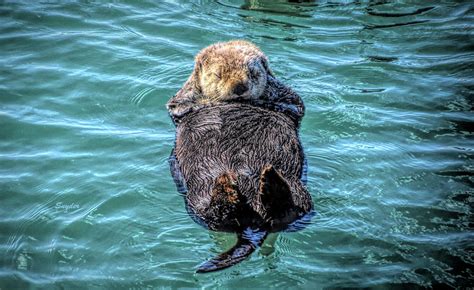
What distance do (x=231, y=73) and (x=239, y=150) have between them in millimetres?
945

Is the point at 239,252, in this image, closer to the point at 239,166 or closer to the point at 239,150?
the point at 239,166

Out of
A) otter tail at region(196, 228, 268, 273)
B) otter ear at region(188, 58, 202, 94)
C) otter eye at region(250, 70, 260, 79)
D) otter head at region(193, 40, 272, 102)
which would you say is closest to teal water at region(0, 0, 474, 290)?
otter tail at region(196, 228, 268, 273)

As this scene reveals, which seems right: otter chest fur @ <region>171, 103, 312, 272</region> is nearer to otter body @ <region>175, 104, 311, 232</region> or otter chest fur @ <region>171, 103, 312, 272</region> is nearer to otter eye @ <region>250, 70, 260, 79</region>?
otter body @ <region>175, 104, 311, 232</region>

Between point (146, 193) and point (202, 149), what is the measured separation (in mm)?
569

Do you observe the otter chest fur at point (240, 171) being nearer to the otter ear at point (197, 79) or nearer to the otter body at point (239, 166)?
the otter body at point (239, 166)

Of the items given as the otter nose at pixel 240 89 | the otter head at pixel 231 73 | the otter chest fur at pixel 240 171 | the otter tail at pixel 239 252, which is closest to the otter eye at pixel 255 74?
the otter head at pixel 231 73

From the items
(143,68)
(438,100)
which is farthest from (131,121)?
(438,100)

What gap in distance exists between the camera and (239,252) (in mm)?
3115

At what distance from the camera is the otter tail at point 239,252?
2998 millimetres

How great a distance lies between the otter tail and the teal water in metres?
0.18

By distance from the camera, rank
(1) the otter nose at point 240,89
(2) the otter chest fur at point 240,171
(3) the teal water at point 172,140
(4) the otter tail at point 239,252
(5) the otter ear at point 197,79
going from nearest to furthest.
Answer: (4) the otter tail at point 239,252 < (2) the otter chest fur at point 240,171 < (3) the teal water at point 172,140 < (1) the otter nose at point 240,89 < (5) the otter ear at point 197,79

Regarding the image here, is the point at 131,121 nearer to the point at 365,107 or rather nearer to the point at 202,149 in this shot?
the point at 202,149

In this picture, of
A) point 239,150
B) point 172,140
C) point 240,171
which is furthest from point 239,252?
point 172,140

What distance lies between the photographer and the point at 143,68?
5812 millimetres
